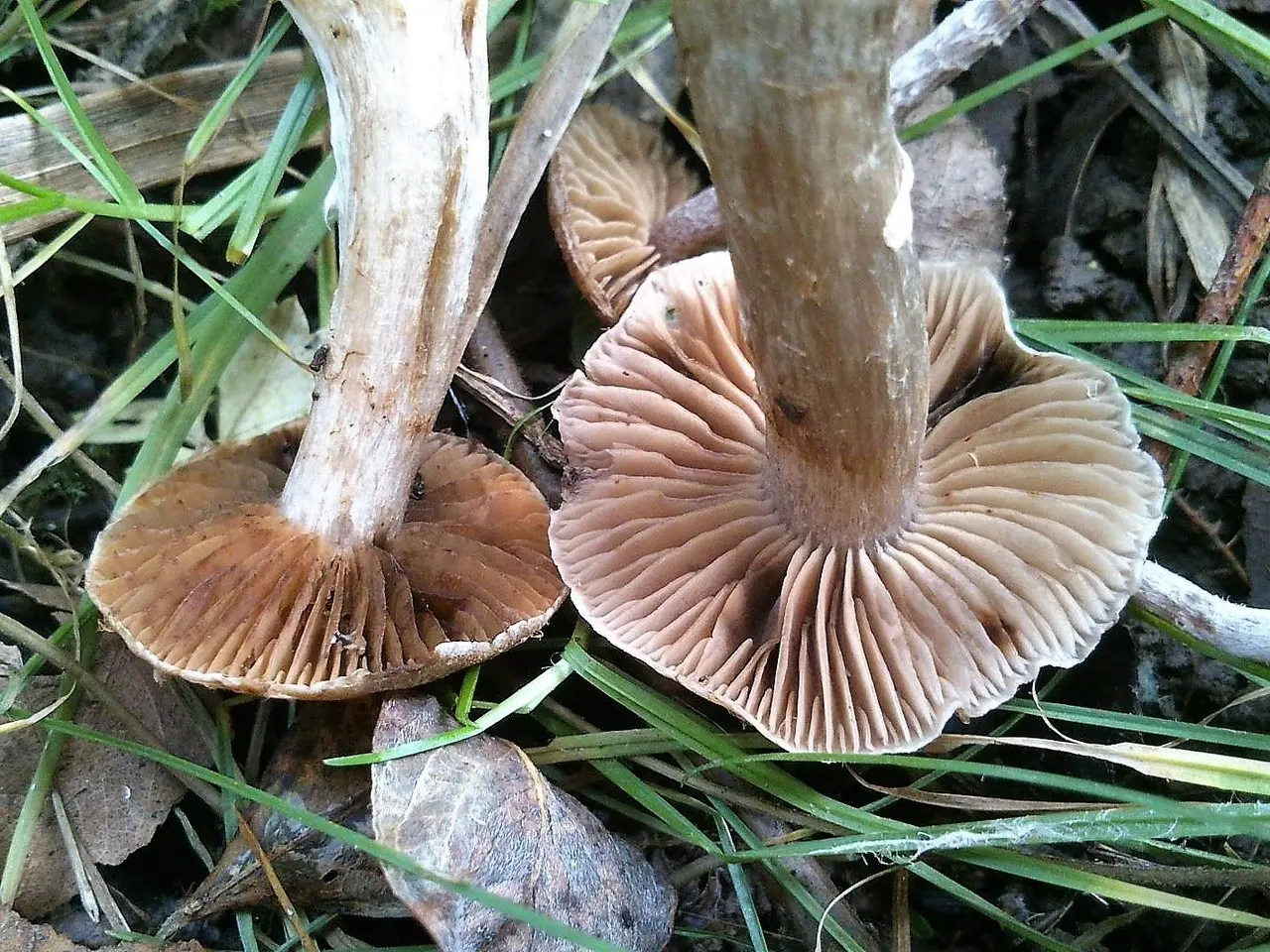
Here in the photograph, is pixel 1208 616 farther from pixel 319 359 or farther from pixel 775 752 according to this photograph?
pixel 319 359

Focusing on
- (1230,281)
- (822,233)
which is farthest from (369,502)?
(1230,281)

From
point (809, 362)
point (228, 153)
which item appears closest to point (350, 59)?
point (228, 153)

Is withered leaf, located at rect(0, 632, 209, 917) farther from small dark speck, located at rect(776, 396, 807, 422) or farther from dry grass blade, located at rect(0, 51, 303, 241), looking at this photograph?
small dark speck, located at rect(776, 396, 807, 422)

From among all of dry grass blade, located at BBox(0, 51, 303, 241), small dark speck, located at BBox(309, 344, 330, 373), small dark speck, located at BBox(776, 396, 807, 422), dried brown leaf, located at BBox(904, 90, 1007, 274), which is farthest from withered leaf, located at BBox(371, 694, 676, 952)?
dried brown leaf, located at BBox(904, 90, 1007, 274)

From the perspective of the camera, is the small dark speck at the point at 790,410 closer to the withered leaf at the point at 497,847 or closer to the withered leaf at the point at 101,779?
the withered leaf at the point at 497,847

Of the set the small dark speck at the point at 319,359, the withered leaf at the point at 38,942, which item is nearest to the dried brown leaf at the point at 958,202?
the small dark speck at the point at 319,359

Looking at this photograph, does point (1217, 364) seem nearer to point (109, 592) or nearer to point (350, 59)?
point (350, 59)
